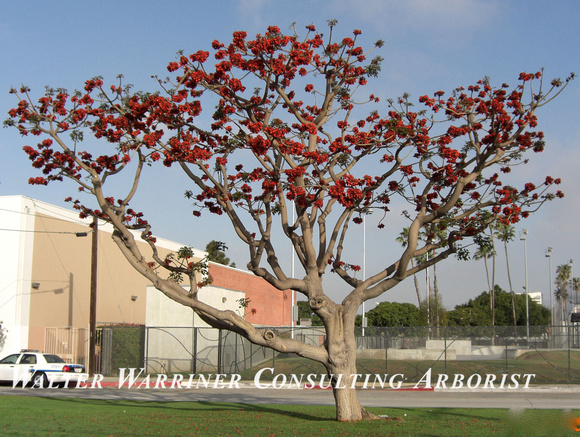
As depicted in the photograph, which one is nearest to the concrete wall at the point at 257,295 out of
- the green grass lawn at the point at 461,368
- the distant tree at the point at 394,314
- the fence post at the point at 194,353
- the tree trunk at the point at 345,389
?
the fence post at the point at 194,353

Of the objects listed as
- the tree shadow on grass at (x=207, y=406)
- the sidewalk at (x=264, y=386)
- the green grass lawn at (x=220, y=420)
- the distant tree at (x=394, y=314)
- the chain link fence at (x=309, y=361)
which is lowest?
the sidewalk at (x=264, y=386)

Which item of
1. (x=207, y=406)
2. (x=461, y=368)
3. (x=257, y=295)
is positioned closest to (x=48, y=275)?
(x=207, y=406)

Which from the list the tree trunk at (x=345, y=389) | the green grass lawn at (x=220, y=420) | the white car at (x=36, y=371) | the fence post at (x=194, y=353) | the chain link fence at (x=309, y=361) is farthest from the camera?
the fence post at (x=194, y=353)

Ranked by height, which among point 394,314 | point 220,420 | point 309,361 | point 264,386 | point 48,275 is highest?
point 48,275

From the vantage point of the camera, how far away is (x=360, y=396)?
23391 mm

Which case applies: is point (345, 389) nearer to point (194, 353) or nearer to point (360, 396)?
point (360, 396)

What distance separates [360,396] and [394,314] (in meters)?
60.9

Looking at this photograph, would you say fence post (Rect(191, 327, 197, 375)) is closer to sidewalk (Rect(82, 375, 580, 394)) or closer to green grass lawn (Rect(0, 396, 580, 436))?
sidewalk (Rect(82, 375, 580, 394))

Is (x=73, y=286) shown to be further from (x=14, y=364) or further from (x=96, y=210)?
(x=96, y=210)

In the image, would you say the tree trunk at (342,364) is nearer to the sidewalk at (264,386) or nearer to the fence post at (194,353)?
the sidewalk at (264,386)

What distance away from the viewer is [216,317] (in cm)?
1345

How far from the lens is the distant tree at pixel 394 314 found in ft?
271

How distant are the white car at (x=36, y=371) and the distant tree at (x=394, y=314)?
60269 mm

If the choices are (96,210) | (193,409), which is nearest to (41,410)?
(193,409)
